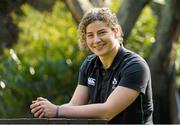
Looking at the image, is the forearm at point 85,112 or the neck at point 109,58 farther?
the neck at point 109,58

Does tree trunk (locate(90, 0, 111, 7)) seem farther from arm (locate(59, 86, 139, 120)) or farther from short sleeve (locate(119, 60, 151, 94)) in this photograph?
A: arm (locate(59, 86, 139, 120))

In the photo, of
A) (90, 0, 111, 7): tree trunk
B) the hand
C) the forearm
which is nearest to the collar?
the forearm

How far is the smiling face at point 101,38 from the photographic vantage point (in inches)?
153

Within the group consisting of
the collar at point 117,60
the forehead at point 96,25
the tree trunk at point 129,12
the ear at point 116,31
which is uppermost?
the tree trunk at point 129,12

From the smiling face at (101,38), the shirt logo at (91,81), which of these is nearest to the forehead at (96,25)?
the smiling face at (101,38)

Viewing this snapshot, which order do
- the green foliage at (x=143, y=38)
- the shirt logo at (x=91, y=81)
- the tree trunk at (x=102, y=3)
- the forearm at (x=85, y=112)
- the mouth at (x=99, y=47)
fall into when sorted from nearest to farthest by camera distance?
the forearm at (x=85, y=112) < the mouth at (x=99, y=47) < the shirt logo at (x=91, y=81) < the tree trunk at (x=102, y=3) < the green foliage at (x=143, y=38)

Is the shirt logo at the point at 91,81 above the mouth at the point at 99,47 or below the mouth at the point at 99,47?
below

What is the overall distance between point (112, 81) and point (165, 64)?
7.39 metres

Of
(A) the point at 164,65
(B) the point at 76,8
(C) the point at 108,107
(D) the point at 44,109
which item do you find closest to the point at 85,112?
(C) the point at 108,107

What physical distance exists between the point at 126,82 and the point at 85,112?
32 centimetres

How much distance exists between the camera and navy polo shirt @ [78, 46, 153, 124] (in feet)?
12.5

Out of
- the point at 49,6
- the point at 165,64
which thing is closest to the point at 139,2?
the point at 165,64

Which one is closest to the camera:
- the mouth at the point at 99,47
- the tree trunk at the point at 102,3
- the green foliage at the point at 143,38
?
the mouth at the point at 99,47

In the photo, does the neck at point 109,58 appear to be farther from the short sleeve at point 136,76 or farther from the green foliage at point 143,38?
the green foliage at point 143,38
